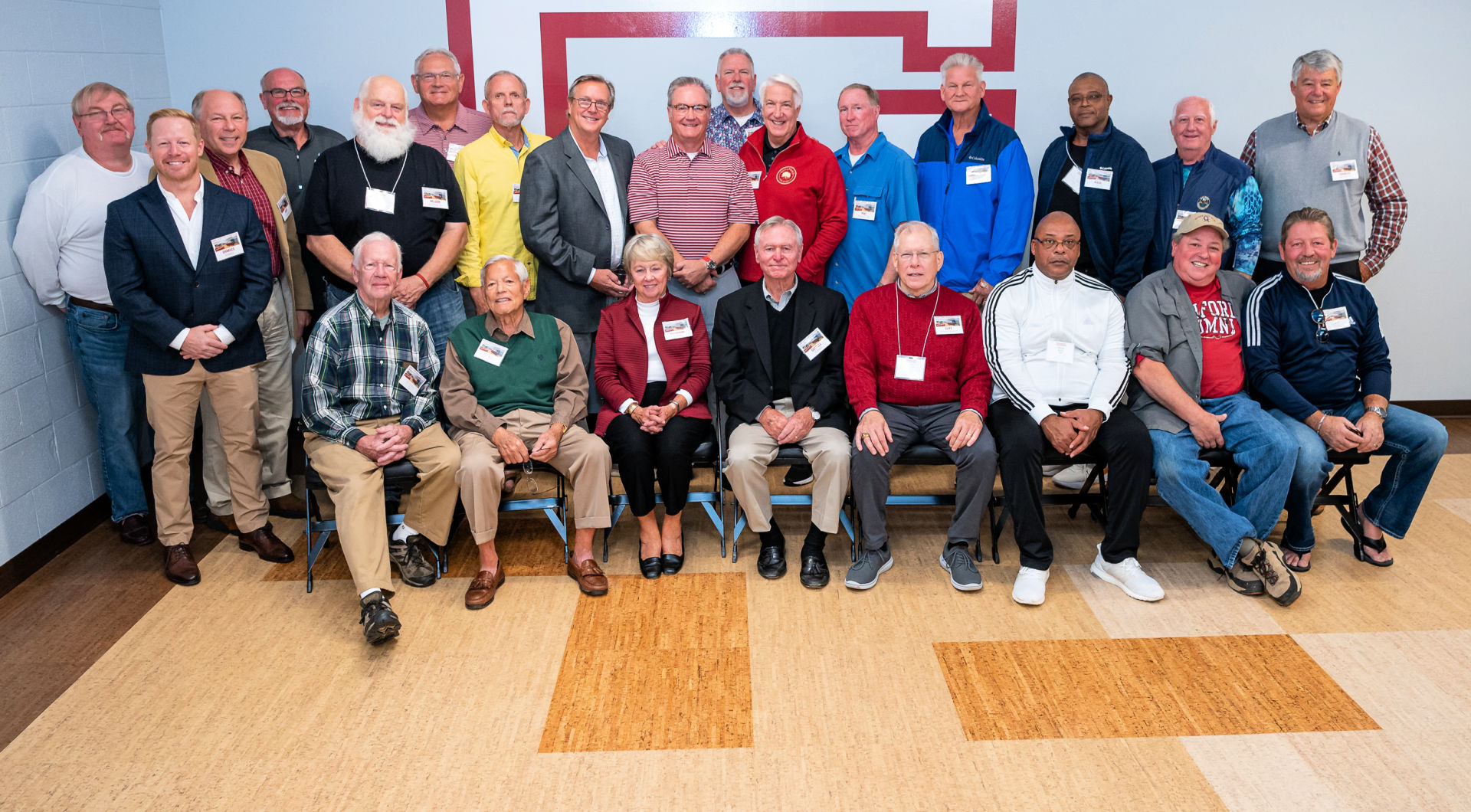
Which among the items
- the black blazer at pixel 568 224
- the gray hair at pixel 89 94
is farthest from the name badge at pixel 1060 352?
the gray hair at pixel 89 94

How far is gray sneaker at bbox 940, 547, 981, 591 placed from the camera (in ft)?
10.4

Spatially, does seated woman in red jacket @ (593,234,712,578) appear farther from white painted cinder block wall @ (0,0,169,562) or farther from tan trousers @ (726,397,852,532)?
white painted cinder block wall @ (0,0,169,562)

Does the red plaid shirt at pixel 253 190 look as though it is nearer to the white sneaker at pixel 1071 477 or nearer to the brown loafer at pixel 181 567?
the brown loafer at pixel 181 567

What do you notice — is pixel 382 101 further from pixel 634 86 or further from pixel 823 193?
pixel 823 193

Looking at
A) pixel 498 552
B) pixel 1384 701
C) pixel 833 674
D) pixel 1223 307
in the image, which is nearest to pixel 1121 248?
pixel 1223 307

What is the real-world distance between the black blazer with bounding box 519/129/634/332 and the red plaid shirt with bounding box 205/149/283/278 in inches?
38.8

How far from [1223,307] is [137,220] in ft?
12.9

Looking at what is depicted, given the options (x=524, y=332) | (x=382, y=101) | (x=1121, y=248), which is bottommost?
(x=524, y=332)

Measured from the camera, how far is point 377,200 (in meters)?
3.61

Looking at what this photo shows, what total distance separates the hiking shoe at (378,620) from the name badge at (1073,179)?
10.2 ft

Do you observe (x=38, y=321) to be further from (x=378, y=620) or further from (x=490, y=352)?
(x=378, y=620)

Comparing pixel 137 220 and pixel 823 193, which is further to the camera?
pixel 823 193

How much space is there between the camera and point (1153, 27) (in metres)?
4.68

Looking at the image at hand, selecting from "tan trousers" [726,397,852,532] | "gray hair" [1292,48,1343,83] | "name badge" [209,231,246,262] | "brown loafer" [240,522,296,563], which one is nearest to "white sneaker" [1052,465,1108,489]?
"tan trousers" [726,397,852,532]
